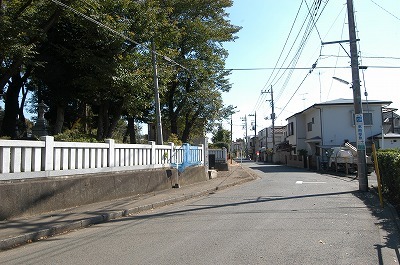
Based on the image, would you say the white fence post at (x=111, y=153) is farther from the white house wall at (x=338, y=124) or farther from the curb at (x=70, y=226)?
the white house wall at (x=338, y=124)

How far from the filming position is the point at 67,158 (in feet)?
35.8

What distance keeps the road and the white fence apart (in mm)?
2310

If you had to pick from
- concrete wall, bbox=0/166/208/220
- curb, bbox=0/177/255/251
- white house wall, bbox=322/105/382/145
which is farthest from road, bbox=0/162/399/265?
white house wall, bbox=322/105/382/145

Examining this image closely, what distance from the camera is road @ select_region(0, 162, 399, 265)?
6020mm

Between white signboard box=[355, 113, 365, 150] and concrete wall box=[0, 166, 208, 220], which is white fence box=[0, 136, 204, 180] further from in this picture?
white signboard box=[355, 113, 365, 150]

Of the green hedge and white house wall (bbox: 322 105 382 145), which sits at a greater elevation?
white house wall (bbox: 322 105 382 145)

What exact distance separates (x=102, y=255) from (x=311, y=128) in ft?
136

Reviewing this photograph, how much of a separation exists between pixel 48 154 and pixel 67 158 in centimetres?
92

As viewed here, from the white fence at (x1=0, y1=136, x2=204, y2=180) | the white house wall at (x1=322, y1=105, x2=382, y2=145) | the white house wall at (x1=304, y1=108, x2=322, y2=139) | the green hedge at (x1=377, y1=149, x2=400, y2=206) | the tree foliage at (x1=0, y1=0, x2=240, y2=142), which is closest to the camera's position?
the white fence at (x1=0, y1=136, x2=204, y2=180)

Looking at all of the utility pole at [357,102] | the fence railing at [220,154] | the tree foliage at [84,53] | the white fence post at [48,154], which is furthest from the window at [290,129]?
the white fence post at [48,154]


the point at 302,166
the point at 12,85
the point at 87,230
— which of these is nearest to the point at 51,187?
the point at 87,230

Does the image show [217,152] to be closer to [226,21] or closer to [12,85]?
[226,21]

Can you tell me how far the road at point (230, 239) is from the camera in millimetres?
6020

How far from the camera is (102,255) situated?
627 cm
